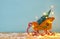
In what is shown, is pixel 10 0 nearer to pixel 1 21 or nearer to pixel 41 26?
pixel 1 21

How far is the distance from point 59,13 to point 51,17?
19 centimetres

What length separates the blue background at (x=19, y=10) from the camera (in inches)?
71.8

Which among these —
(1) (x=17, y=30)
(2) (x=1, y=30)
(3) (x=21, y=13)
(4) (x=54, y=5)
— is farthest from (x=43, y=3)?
(2) (x=1, y=30)

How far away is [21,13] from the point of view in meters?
1.83

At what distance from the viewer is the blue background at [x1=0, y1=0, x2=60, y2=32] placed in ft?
5.98

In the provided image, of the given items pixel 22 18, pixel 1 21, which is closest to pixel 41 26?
pixel 22 18

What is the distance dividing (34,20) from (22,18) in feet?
0.44

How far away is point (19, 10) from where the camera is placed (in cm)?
183

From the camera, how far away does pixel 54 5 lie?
1822mm

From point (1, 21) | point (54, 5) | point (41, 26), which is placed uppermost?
point (54, 5)

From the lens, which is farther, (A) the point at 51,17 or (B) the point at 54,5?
(B) the point at 54,5

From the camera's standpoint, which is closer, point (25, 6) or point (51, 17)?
point (51, 17)

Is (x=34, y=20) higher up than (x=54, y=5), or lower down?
lower down

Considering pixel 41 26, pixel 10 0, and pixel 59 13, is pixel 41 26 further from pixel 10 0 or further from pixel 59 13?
pixel 10 0
